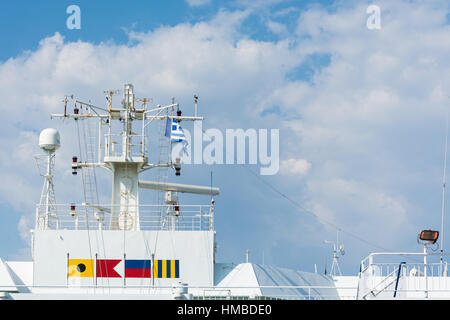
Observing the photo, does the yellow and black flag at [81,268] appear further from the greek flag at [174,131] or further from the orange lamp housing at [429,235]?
the orange lamp housing at [429,235]

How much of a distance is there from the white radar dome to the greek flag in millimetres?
5257

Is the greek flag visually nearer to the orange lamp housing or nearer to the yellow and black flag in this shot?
the yellow and black flag

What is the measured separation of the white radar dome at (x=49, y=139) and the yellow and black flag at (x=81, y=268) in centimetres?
672

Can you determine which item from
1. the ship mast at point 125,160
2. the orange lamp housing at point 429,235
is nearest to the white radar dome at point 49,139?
the ship mast at point 125,160

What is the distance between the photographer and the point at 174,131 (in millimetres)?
33125

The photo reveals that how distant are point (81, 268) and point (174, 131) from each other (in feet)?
25.8

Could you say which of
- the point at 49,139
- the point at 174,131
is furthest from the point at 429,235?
the point at 49,139

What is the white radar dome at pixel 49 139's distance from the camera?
3334cm

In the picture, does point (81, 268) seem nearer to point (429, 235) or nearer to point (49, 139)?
point (49, 139)
